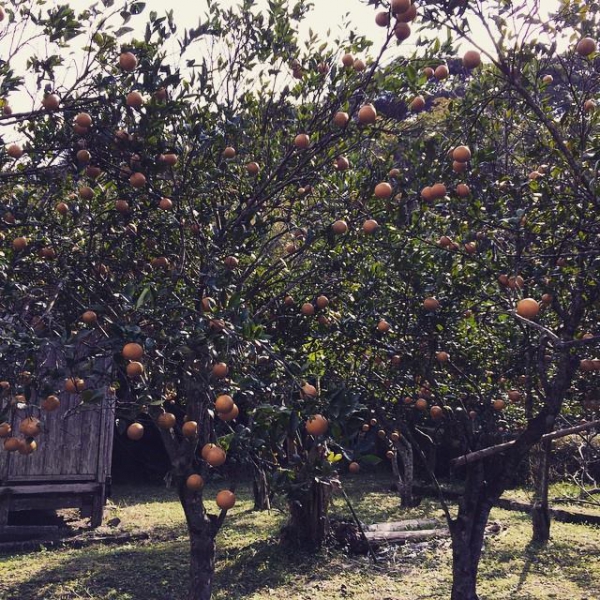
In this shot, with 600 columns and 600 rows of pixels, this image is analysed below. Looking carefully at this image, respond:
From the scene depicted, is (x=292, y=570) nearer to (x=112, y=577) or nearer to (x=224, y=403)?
(x=112, y=577)

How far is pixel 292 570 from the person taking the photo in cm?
783

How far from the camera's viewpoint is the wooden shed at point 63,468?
31.3 ft

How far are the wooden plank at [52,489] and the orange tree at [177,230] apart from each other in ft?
16.3

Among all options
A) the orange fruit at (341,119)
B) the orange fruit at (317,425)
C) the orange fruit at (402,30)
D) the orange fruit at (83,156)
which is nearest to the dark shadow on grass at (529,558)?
the orange fruit at (317,425)

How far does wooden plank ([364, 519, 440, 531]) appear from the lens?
9.23 metres

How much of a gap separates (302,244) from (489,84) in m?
1.86

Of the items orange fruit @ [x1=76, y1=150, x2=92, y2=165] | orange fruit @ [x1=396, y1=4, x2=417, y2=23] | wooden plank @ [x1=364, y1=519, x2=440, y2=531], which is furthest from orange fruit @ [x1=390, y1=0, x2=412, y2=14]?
wooden plank @ [x1=364, y1=519, x2=440, y2=531]

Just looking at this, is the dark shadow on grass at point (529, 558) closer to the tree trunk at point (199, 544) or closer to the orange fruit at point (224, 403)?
the tree trunk at point (199, 544)

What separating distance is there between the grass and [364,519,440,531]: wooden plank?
50 centimetres

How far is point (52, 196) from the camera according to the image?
4.78 metres

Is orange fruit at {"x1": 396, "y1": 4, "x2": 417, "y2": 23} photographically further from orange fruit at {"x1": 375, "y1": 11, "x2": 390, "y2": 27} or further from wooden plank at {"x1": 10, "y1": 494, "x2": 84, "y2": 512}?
wooden plank at {"x1": 10, "y1": 494, "x2": 84, "y2": 512}

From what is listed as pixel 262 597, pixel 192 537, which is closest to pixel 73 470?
pixel 262 597

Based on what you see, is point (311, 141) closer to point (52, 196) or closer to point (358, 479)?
point (52, 196)

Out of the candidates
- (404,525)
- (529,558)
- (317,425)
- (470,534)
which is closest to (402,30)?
(317,425)
